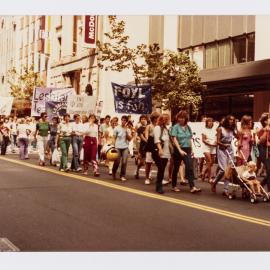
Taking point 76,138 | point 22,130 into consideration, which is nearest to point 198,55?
point 22,130

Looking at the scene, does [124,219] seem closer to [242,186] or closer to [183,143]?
[242,186]

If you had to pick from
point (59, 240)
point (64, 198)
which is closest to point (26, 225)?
point (59, 240)

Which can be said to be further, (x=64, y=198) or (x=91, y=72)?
(x=91, y=72)

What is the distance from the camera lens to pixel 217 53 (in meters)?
25.1

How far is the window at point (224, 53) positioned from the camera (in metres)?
24.4

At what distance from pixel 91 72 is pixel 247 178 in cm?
2422

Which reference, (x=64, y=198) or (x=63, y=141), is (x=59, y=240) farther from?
(x=63, y=141)

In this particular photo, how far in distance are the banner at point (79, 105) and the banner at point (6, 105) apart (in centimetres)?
602

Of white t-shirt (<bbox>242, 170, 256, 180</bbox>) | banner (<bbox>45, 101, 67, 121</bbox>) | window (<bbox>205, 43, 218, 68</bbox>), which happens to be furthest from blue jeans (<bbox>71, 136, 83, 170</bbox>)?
window (<bbox>205, 43, 218, 68</bbox>)

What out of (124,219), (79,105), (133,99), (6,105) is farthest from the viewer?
(6,105)

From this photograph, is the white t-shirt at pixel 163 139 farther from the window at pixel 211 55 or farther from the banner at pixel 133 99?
the window at pixel 211 55

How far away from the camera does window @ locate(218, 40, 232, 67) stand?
2444 cm

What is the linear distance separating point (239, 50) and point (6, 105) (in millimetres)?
11253

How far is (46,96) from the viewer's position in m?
25.2
